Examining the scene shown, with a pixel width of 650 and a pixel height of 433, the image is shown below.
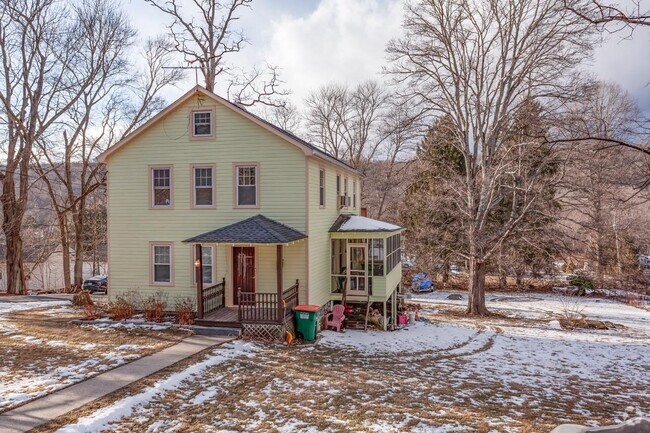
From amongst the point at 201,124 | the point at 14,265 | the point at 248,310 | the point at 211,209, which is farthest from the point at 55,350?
the point at 14,265

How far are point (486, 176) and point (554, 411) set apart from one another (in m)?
14.4

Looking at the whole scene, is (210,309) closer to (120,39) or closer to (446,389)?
(446,389)

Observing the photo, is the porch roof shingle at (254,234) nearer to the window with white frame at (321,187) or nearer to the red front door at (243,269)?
the red front door at (243,269)

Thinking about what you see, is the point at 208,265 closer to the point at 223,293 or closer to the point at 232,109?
the point at 223,293

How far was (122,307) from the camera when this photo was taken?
14.3 meters

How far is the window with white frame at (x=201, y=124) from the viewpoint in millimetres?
14953

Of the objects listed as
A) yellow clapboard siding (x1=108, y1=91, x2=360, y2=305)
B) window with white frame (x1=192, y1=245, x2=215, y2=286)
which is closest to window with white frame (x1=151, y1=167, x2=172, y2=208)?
yellow clapboard siding (x1=108, y1=91, x2=360, y2=305)

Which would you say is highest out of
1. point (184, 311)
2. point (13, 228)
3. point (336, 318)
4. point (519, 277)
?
point (13, 228)

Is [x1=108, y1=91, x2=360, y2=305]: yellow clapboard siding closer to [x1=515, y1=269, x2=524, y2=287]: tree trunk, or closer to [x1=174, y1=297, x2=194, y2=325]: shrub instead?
[x1=174, y1=297, x2=194, y2=325]: shrub

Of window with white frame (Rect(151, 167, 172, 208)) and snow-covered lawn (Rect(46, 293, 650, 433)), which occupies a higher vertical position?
window with white frame (Rect(151, 167, 172, 208))

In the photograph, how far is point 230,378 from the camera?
9.07 metres

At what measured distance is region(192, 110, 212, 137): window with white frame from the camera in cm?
1495

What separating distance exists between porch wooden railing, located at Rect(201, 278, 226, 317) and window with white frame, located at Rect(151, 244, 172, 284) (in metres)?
1.97

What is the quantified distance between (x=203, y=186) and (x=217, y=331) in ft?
17.9
